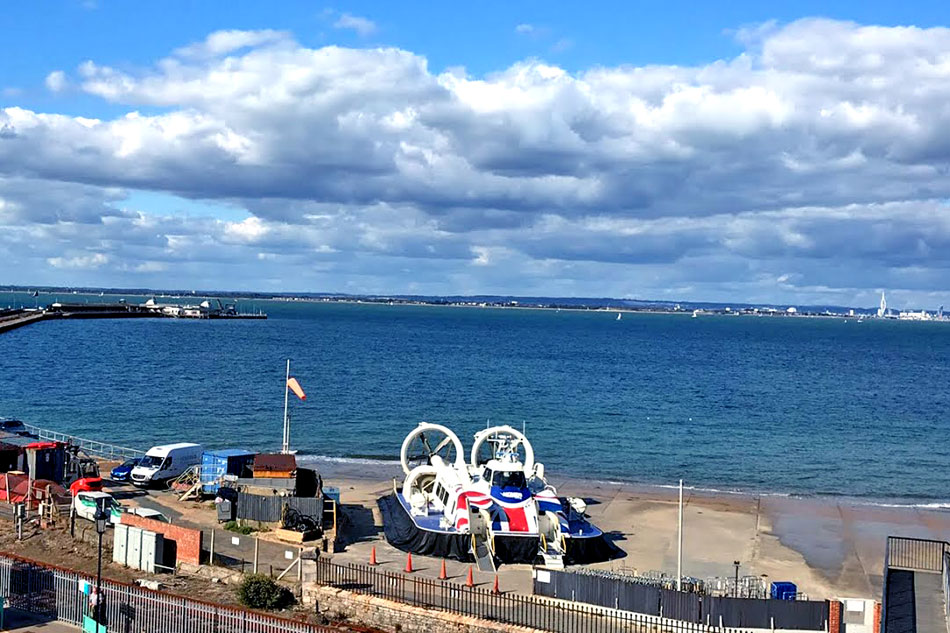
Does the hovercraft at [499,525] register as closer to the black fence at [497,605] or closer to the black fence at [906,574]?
the black fence at [497,605]

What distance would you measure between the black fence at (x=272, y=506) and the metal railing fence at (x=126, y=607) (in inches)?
384

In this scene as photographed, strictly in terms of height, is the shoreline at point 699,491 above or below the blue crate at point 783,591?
below

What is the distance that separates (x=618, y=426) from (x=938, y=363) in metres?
109

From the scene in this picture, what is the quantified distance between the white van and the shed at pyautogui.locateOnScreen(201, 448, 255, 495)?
7.94ft

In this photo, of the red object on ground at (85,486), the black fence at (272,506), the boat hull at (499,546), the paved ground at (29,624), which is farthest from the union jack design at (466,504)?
the red object on ground at (85,486)

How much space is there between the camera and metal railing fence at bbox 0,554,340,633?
68.8 ft

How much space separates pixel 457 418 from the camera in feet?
234

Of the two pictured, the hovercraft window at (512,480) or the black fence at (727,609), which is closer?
the black fence at (727,609)

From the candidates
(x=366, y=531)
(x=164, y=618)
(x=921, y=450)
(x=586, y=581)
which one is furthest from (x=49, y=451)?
(x=921, y=450)

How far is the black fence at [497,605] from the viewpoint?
2269 centimetres

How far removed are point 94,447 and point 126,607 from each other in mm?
35534

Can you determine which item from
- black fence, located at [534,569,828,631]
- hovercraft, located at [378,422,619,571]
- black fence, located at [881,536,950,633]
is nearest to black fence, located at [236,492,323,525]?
hovercraft, located at [378,422,619,571]

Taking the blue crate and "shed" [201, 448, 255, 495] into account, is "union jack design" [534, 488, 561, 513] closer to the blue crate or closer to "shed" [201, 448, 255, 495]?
the blue crate

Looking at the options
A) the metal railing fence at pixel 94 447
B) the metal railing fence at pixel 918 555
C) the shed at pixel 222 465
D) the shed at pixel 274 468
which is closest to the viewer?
the metal railing fence at pixel 918 555
